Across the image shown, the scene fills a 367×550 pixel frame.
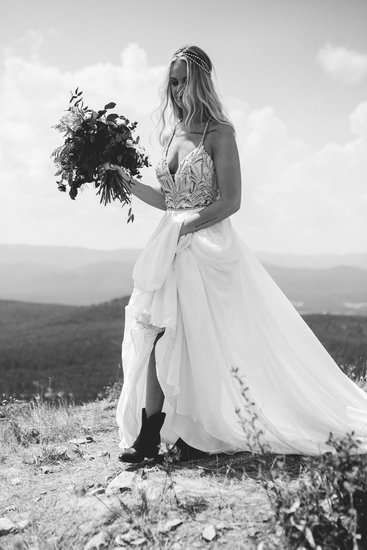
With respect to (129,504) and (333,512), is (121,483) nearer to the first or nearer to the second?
(129,504)

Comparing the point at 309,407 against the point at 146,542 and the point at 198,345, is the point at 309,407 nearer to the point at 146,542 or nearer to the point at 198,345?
the point at 198,345

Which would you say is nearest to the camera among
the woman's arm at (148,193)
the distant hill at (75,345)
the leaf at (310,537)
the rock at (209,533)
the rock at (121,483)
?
the leaf at (310,537)

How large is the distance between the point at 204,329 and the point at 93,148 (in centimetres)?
192

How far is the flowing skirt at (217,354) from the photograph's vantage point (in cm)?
461

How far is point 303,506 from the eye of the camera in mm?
3137

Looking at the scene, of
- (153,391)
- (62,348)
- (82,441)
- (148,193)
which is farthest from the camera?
(62,348)

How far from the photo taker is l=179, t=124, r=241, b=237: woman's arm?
4617 mm

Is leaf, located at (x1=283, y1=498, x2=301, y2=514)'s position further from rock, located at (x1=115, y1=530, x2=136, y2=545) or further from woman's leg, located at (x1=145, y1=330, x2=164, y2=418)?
woman's leg, located at (x1=145, y1=330, x2=164, y2=418)

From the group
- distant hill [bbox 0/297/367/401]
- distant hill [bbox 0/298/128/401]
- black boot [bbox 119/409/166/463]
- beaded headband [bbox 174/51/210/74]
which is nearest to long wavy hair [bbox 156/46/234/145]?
beaded headband [bbox 174/51/210/74]

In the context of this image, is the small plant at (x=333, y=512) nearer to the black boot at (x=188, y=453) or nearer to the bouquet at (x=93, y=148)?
the black boot at (x=188, y=453)

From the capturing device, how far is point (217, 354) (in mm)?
4633

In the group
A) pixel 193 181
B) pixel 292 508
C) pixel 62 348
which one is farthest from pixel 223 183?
pixel 62 348

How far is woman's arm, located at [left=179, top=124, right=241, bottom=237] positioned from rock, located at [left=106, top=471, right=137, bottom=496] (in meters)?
2.01

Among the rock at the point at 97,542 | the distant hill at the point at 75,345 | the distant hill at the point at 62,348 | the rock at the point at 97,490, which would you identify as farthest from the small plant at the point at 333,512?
the distant hill at the point at 75,345
